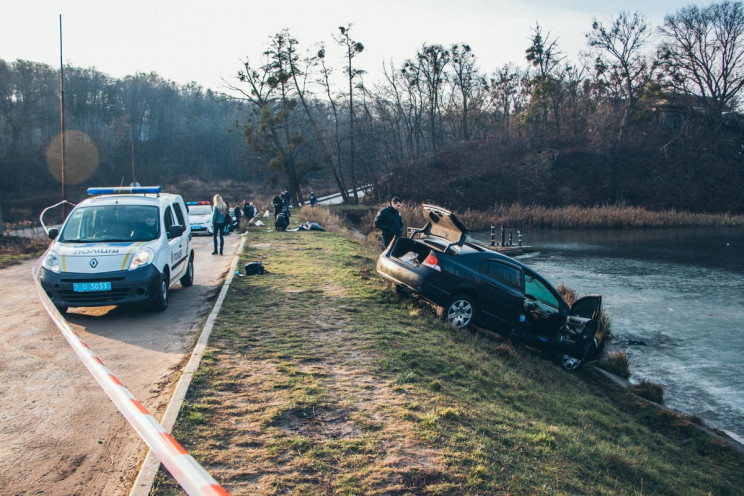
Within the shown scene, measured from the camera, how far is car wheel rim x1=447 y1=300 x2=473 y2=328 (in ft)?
32.2

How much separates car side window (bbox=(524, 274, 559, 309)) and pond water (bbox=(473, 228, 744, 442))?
216 centimetres

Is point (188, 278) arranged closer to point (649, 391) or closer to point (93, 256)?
point (93, 256)

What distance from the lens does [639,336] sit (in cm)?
1343

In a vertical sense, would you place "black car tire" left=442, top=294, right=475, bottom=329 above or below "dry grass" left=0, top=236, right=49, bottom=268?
below

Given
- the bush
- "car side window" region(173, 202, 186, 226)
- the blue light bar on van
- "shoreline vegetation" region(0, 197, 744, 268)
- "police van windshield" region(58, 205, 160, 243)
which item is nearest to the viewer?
"police van windshield" region(58, 205, 160, 243)

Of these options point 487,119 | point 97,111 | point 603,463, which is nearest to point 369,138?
point 487,119

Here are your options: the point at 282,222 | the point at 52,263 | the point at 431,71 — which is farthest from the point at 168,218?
the point at 431,71

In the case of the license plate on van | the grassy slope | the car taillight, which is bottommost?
the grassy slope

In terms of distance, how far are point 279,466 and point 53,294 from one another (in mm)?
6325

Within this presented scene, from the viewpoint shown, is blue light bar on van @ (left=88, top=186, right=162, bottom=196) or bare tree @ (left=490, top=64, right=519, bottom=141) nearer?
blue light bar on van @ (left=88, top=186, right=162, bottom=196)

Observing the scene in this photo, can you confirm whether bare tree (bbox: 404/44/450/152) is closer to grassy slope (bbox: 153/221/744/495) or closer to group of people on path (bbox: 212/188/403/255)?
group of people on path (bbox: 212/188/403/255)

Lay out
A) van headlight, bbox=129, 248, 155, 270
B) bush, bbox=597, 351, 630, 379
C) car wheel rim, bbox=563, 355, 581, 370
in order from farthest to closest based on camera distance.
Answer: bush, bbox=597, 351, 630, 379
car wheel rim, bbox=563, 355, 581, 370
van headlight, bbox=129, 248, 155, 270

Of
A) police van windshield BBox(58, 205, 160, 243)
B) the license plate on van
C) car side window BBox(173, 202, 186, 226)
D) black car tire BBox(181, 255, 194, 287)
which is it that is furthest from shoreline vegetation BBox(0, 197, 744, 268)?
the license plate on van

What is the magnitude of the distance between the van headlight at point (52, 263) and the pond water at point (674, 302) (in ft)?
33.8
